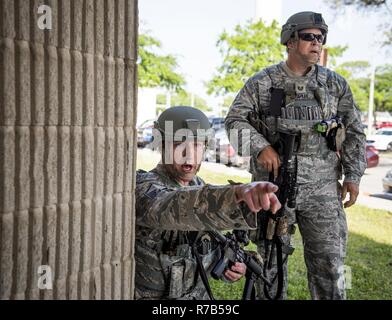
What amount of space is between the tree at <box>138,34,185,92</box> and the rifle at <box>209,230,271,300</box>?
17458 mm

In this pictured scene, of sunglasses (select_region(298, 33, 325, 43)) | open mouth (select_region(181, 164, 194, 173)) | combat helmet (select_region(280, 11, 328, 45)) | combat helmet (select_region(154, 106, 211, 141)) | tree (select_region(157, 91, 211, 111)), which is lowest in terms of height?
open mouth (select_region(181, 164, 194, 173))

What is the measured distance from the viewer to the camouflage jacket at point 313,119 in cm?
285

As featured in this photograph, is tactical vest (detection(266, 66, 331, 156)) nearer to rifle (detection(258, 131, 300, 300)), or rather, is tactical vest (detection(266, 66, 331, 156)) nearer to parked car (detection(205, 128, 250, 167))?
rifle (detection(258, 131, 300, 300))

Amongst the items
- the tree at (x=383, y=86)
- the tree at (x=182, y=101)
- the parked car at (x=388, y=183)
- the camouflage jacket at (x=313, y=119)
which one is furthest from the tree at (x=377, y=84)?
the camouflage jacket at (x=313, y=119)

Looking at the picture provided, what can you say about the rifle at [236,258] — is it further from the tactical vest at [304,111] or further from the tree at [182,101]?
the tree at [182,101]

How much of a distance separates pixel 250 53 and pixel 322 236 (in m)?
16.1

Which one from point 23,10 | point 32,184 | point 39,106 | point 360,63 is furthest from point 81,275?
point 360,63

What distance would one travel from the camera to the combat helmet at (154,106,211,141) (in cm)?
196

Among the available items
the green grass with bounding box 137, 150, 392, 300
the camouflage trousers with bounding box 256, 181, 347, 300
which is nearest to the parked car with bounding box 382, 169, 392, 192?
the green grass with bounding box 137, 150, 392, 300

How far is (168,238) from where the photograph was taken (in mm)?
1932

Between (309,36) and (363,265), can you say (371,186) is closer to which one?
(363,265)

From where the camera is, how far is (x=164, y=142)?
2012 millimetres

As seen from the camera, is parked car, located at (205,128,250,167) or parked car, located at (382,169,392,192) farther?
parked car, located at (205,128,250,167)

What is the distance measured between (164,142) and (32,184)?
75 cm
